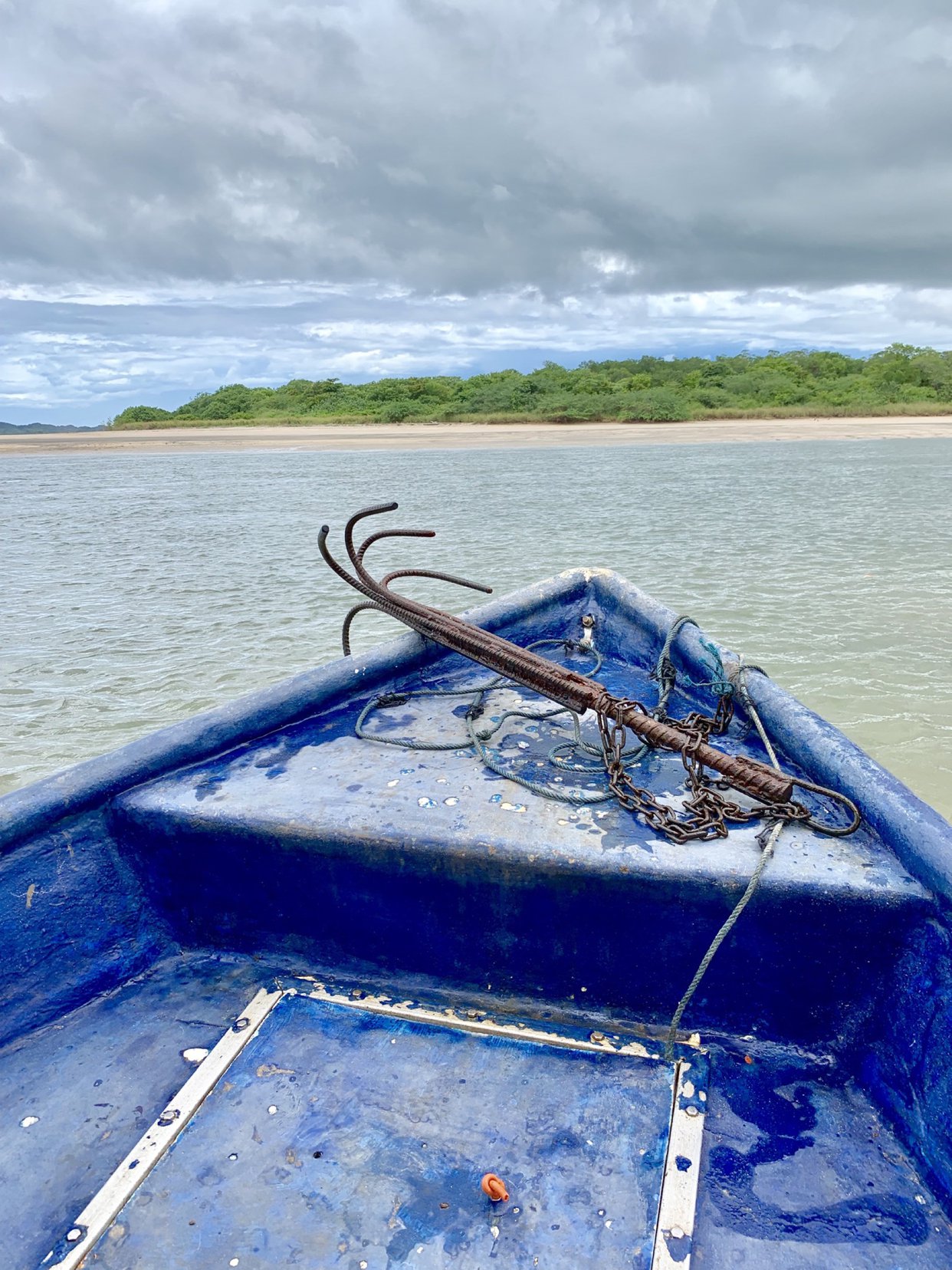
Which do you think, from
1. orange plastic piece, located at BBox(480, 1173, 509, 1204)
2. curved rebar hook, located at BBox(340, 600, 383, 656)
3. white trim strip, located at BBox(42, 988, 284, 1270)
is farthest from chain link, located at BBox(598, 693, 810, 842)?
curved rebar hook, located at BBox(340, 600, 383, 656)

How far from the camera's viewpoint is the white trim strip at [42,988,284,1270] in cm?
130

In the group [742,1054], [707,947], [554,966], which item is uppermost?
[707,947]

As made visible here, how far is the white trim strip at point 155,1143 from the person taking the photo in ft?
4.26

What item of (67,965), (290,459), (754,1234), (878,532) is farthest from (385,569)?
(290,459)

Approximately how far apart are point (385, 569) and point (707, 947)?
8.08 m

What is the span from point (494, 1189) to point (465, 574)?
25.2ft

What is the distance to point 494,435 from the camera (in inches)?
1283

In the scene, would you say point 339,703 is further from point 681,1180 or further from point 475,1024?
point 681,1180

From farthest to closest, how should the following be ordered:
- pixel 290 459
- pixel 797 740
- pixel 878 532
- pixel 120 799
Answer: pixel 290 459
pixel 878 532
pixel 797 740
pixel 120 799

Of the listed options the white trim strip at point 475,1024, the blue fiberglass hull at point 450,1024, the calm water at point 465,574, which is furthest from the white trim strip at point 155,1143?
the calm water at point 465,574

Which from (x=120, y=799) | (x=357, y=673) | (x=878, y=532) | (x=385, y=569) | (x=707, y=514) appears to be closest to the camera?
(x=120, y=799)

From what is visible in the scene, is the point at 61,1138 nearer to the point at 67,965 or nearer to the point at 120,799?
the point at 67,965

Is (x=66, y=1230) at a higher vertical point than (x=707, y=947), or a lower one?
lower

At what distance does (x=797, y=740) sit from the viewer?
2.08 metres
